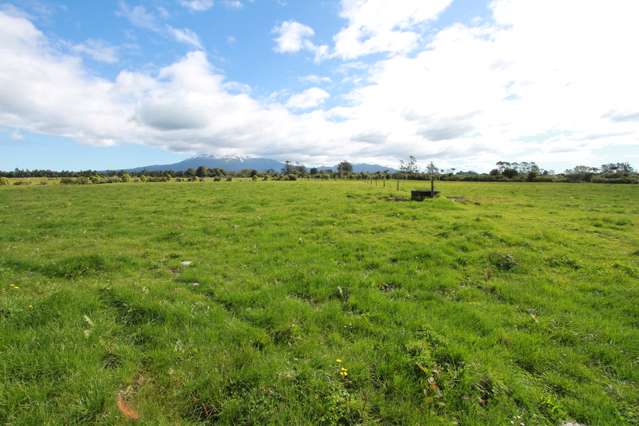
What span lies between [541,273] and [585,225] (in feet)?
39.5

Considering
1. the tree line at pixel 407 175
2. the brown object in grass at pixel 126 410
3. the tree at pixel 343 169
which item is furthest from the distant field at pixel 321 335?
the tree at pixel 343 169

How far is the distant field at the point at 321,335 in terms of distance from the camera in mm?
3959

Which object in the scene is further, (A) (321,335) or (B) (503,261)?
(B) (503,261)

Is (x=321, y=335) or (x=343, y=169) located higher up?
(x=343, y=169)

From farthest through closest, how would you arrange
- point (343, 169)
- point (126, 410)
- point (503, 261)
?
point (343, 169) → point (503, 261) → point (126, 410)

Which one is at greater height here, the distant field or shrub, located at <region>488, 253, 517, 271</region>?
shrub, located at <region>488, 253, 517, 271</region>

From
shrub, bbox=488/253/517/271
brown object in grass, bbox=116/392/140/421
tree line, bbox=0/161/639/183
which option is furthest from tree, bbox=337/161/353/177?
brown object in grass, bbox=116/392/140/421

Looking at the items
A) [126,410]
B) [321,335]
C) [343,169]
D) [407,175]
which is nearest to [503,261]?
[321,335]

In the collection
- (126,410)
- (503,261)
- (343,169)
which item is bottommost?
(126,410)

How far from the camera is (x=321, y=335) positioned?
5531mm

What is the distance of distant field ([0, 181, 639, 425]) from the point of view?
3.96 meters

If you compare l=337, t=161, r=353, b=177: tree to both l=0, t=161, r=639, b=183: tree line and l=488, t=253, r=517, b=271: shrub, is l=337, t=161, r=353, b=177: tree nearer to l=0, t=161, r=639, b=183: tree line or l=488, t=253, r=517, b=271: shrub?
l=0, t=161, r=639, b=183: tree line

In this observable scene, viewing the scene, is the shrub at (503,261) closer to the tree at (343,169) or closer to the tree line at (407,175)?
the tree line at (407,175)

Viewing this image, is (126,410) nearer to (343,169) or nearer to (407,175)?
(407,175)
